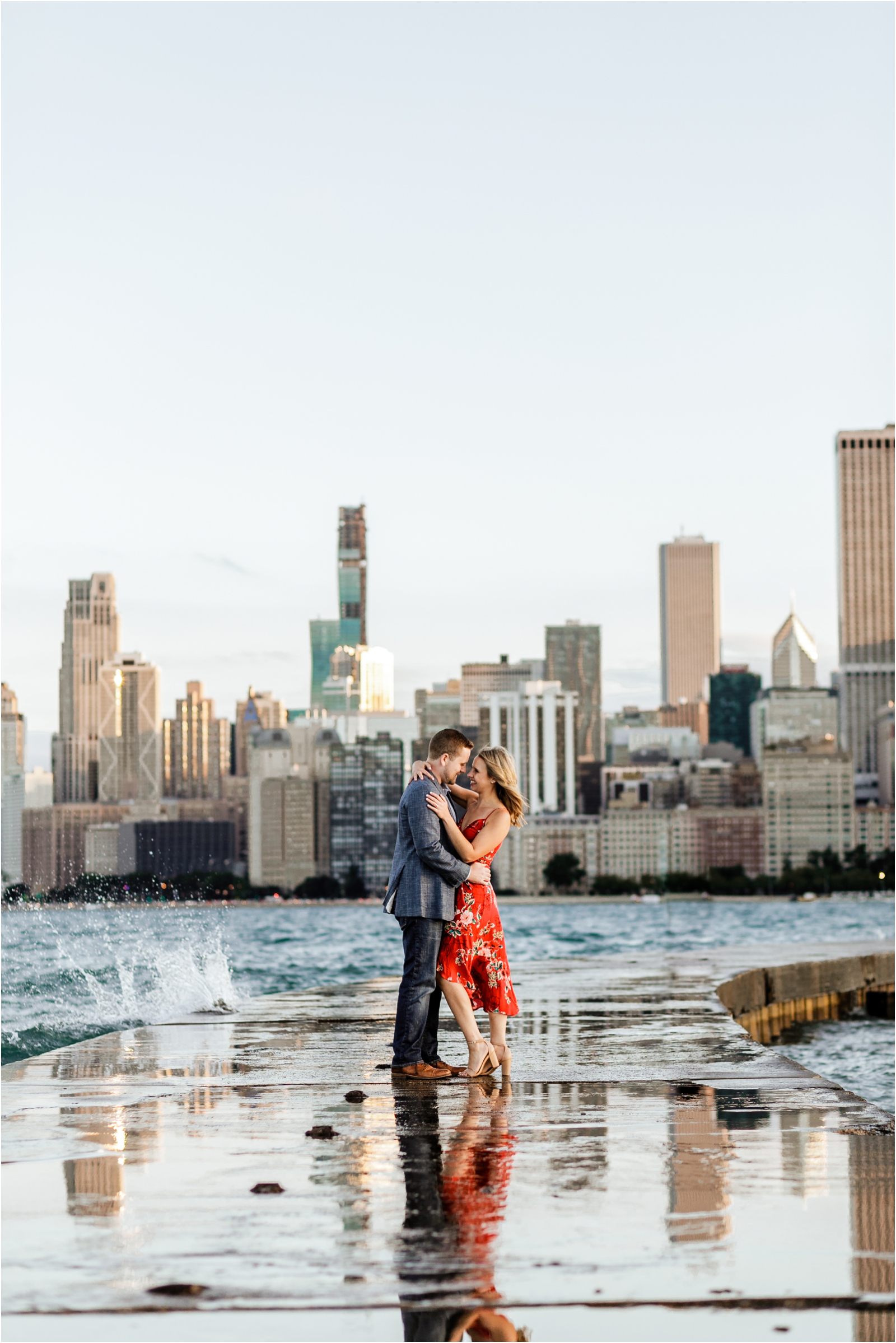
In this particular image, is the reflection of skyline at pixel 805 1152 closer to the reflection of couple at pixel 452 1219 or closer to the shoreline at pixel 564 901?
the reflection of couple at pixel 452 1219

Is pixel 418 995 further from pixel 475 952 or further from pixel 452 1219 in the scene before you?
pixel 452 1219

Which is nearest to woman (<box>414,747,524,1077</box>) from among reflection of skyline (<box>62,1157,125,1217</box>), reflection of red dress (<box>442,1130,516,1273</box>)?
reflection of red dress (<box>442,1130,516,1273</box>)

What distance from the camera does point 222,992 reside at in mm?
18000

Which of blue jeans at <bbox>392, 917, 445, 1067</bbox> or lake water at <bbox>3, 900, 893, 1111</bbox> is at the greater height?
blue jeans at <bbox>392, 917, 445, 1067</bbox>

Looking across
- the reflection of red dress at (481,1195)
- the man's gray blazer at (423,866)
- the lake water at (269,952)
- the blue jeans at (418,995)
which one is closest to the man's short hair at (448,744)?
the man's gray blazer at (423,866)

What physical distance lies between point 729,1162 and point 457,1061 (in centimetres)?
375

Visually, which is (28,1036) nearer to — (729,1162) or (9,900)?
(729,1162)

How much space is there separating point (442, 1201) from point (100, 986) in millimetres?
23451

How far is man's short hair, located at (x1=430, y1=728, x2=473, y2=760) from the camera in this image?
8281mm

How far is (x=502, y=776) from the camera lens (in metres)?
8.37

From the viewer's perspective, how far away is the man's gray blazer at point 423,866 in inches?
322

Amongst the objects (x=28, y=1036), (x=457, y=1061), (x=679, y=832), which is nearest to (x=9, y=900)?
(x=679, y=832)

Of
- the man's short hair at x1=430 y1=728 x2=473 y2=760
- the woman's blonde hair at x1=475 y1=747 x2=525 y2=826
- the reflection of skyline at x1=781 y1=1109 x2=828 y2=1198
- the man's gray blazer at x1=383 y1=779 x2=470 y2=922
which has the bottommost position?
the reflection of skyline at x1=781 y1=1109 x2=828 y2=1198

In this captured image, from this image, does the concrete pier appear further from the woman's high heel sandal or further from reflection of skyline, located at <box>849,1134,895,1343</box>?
Result: the woman's high heel sandal
